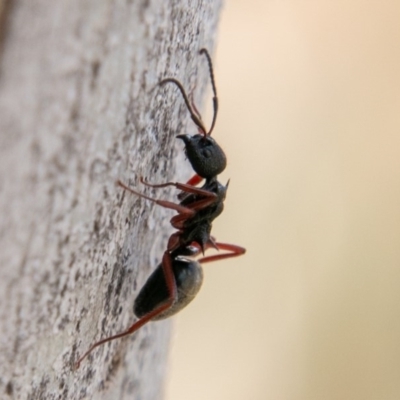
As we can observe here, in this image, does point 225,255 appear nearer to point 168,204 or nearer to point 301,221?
point 168,204

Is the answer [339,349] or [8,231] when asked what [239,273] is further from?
[8,231]

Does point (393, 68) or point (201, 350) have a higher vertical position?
point (393, 68)

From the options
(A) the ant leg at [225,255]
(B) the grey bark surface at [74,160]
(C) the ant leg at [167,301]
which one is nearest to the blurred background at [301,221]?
(A) the ant leg at [225,255]

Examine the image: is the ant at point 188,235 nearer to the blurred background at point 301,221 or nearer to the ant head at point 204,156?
the ant head at point 204,156

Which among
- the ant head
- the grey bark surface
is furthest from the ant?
the grey bark surface

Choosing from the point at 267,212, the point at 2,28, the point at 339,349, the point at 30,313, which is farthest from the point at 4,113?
the point at 339,349

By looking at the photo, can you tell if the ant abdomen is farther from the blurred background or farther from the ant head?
the blurred background
